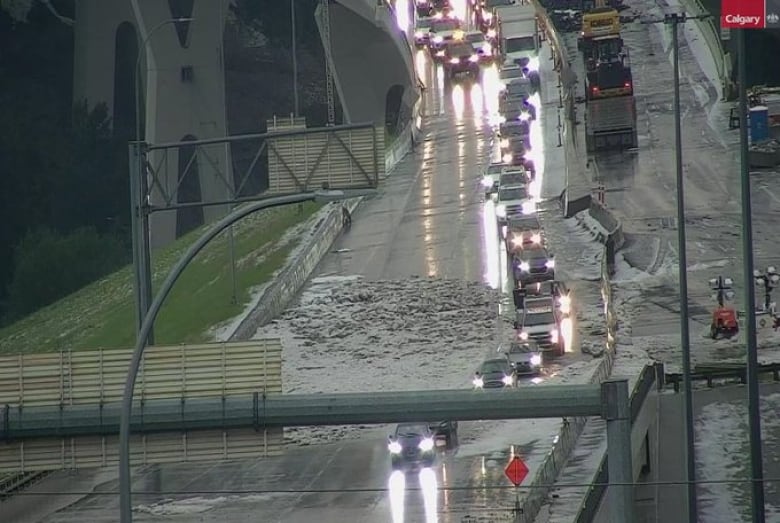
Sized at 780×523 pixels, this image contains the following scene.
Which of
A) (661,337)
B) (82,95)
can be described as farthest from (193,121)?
(661,337)

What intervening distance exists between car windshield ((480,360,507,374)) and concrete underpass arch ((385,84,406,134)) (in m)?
58.5

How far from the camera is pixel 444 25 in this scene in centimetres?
11425

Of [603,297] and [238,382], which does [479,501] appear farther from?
[603,297]

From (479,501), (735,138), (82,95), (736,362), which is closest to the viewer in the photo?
(479,501)

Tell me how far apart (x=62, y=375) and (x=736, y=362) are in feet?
90.2

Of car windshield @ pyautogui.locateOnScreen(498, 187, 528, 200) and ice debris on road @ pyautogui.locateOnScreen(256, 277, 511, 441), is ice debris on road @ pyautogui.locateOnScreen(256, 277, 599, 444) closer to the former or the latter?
ice debris on road @ pyautogui.locateOnScreen(256, 277, 511, 441)

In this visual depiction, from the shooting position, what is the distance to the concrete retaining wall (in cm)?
6116

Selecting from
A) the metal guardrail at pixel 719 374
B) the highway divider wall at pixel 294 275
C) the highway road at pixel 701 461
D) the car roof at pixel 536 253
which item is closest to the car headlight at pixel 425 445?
the highway road at pixel 701 461

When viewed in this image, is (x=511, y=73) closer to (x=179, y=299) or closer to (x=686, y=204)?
(x=686, y=204)

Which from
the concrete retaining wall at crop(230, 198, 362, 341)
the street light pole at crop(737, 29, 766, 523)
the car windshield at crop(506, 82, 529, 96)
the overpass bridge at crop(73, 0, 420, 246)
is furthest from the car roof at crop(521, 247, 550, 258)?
the car windshield at crop(506, 82, 529, 96)

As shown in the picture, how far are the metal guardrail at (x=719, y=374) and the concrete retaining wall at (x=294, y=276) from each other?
1376cm

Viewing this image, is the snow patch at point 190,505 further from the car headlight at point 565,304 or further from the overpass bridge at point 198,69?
the overpass bridge at point 198,69

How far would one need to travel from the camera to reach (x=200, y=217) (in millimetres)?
115562

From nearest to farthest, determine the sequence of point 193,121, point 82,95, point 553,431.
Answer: point 553,431, point 193,121, point 82,95
